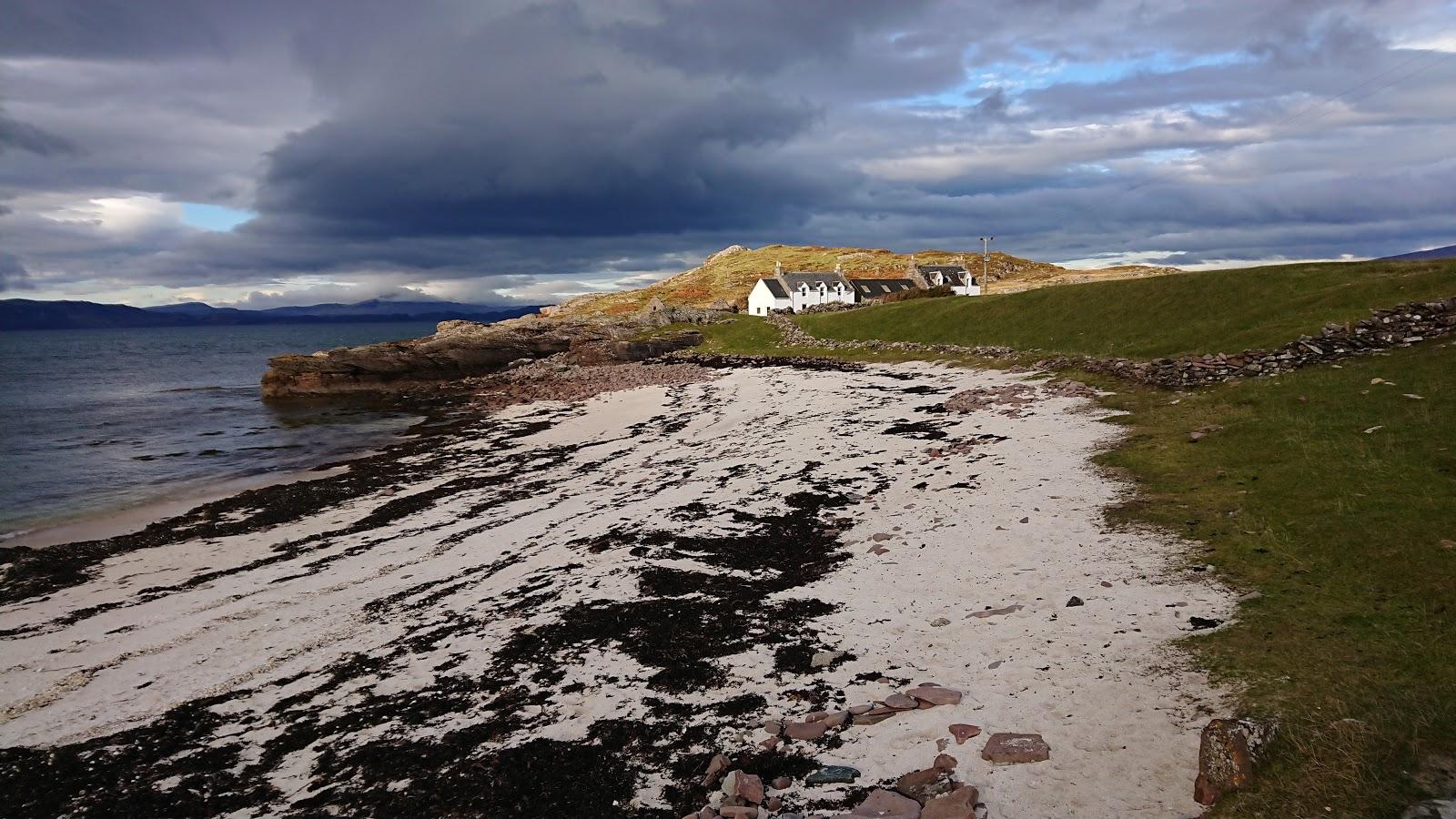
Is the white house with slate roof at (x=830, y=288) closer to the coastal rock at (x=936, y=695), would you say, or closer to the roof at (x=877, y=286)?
the roof at (x=877, y=286)

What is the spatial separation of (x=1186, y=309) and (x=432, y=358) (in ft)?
221

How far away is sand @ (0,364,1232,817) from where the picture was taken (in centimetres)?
799

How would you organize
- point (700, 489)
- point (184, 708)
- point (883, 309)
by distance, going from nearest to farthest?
point (184, 708)
point (700, 489)
point (883, 309)

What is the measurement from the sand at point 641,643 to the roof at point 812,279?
88.1m

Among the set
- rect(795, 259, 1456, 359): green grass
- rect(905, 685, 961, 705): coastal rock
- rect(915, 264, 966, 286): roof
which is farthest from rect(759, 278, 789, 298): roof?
rect(905, 685, 961, 705): coastal rock

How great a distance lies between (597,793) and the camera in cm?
781

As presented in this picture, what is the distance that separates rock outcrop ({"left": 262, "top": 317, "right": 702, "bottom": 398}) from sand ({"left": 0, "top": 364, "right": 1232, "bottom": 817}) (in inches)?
2004

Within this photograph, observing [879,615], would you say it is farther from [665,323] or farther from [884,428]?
[665,323]

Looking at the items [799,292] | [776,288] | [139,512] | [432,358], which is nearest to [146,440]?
[139,512]

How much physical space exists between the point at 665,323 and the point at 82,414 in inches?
2282

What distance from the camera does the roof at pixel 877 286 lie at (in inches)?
4437

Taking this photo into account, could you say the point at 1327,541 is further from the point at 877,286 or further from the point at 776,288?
the point at 877,286

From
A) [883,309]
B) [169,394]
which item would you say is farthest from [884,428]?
[169,394]

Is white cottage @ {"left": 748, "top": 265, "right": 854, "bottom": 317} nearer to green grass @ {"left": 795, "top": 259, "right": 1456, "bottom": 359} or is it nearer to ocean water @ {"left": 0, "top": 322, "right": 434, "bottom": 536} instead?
green grass @ {"left": 795, "top": 259, "right": 1456, "bottom": 359}
